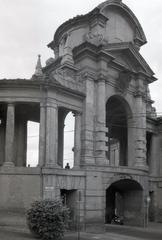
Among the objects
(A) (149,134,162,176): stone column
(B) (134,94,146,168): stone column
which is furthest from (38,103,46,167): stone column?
(A) (149,134,162,176): stone column

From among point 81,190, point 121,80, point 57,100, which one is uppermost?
point 121,80

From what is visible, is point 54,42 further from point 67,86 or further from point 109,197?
point 109,197

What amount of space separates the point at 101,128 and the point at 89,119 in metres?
1.21

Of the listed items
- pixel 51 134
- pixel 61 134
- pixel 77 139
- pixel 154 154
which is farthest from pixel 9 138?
pixel 154 154

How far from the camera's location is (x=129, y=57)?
35.9 metres

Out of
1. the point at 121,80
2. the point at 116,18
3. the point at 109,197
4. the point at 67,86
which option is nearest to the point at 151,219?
the point at 109,197

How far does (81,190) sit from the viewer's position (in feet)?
99.1

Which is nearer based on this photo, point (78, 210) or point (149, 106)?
point (78, 210)

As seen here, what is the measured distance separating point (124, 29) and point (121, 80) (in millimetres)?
5657

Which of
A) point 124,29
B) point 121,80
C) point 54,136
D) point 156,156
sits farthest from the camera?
point 156,156

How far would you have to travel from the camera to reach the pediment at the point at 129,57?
3441 cm

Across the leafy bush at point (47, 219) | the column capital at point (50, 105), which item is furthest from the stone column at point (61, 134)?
the leafy bush at point (47, 219)

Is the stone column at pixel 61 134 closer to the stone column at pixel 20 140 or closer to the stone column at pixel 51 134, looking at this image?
the stone column at pixel 20 140

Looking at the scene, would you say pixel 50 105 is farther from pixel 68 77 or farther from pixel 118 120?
pixel 118 120
